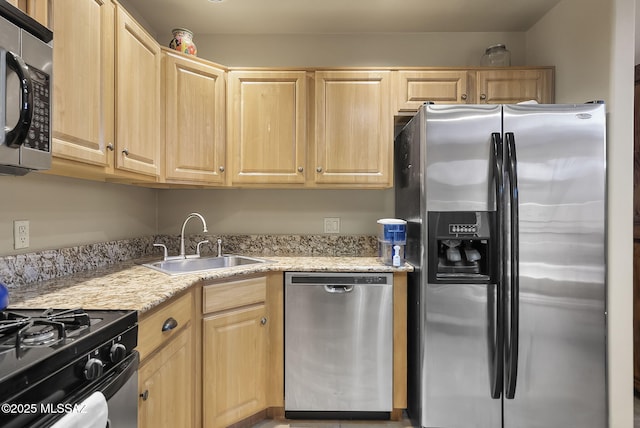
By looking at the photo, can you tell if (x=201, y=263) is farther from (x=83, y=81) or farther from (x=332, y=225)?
(x=83, y=81)

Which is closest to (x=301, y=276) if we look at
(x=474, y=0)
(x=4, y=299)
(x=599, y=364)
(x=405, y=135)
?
(x=405, y=135)

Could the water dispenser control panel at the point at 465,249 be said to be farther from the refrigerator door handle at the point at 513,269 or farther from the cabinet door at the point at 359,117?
the cabinet door at the point at 359,117

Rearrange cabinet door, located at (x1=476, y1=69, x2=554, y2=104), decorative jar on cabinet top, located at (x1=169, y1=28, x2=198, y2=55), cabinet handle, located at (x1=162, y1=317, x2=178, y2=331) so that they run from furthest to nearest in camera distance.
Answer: cabinet door, located at (x1=476, y1=69, x2=554, y2=104) → decorative jar on cabinet top, located at (x1=169, y1=28, x2=198, y2=55) → cabinet handle, located at (x1=162, y1=317, x2=178, y2=331)

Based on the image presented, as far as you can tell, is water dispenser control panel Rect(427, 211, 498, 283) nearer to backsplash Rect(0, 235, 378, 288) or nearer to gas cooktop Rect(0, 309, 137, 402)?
backsplash Rect(0, 235, 378, 288)

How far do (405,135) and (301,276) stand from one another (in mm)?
1106

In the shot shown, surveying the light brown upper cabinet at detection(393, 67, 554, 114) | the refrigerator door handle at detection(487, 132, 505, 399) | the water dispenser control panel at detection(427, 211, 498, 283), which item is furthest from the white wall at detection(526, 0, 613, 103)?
the water dispenser control panel at detection(427, 211, 498, 283)

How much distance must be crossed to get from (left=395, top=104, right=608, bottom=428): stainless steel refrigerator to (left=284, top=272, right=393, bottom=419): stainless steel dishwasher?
0.84 ft

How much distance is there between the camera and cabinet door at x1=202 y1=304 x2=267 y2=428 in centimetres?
176

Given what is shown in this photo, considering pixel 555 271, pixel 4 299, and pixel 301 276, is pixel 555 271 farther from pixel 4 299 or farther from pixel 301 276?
pixel 4 299

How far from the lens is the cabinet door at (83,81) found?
1208mm

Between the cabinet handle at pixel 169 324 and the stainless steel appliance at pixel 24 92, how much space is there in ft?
2.26

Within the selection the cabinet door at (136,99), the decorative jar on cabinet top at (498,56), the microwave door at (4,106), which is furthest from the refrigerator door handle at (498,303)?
the microwave door at (4,106)

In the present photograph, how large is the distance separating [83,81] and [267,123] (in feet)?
3.72

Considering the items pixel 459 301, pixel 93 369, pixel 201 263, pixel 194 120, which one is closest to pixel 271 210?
pixel 201 263
